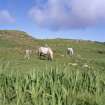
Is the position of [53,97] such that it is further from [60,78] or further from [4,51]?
[4,51]

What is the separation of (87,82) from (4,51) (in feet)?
79.9

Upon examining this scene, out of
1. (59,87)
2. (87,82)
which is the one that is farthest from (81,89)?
(59,87)

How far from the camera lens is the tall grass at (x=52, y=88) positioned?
11.4m

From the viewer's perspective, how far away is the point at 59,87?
12094 millimetres

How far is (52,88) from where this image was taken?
471 inches

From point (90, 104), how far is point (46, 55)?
2479 cm

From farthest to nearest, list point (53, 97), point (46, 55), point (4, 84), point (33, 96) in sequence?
point (46, 55) < point (4, 84) < point (33, 96) < point (53, 97)

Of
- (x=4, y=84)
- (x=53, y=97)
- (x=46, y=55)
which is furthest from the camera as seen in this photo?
(x=46, y=55)

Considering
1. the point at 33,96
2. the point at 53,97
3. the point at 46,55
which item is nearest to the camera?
→ the point at 53,97

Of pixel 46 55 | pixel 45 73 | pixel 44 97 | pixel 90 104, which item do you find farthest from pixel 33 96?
pixel 46 55

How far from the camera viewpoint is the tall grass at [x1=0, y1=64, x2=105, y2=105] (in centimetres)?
1137

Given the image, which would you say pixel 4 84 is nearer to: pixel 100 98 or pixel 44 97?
pixel 44 97

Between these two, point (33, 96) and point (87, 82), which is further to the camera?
point (87, 82)

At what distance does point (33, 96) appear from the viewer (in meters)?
11.5
